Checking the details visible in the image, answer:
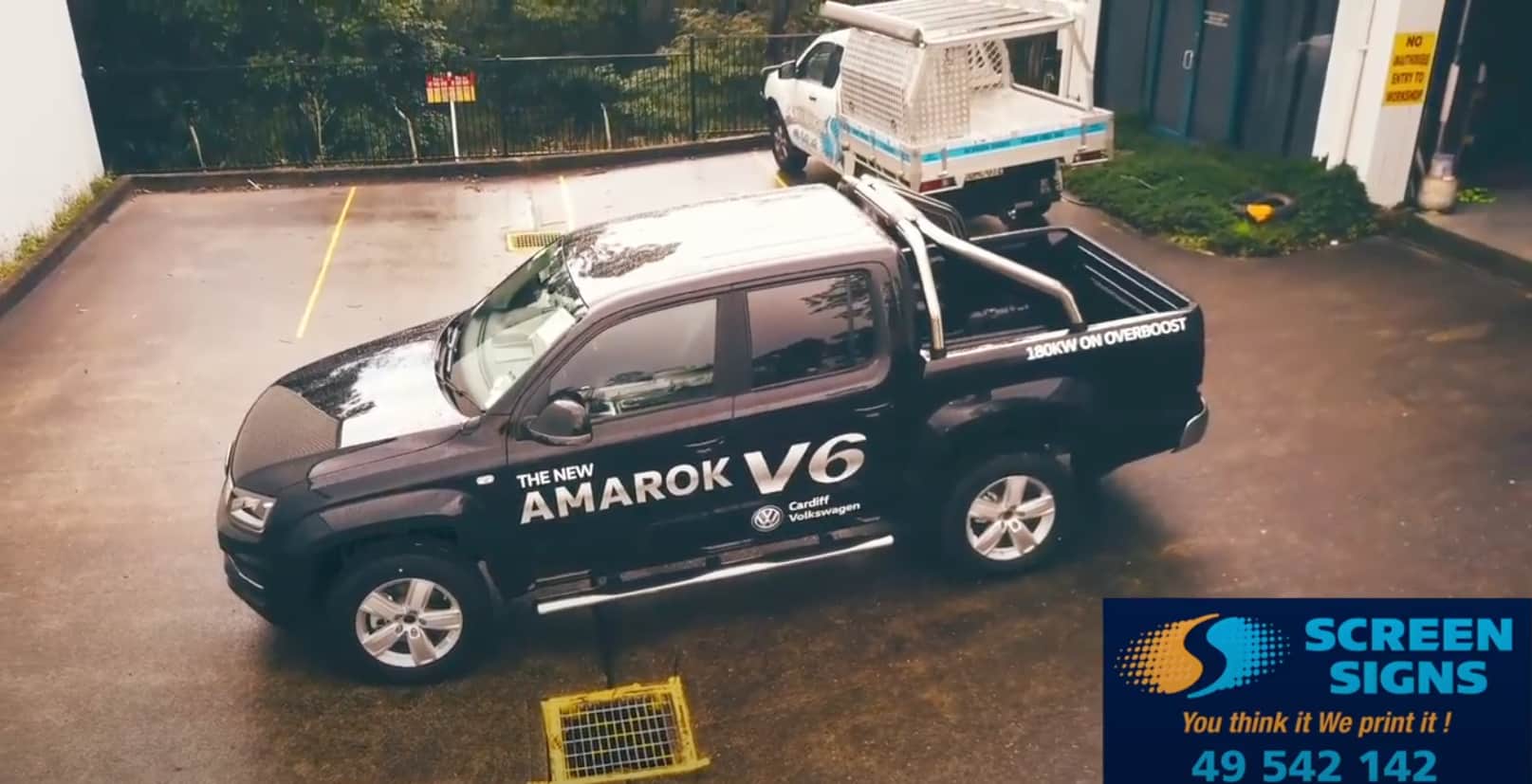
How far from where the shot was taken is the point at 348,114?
17.5m

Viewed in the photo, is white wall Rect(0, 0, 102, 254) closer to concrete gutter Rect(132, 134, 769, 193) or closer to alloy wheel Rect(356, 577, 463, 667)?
concrete gutter Rect(132, 134, 769, 193)

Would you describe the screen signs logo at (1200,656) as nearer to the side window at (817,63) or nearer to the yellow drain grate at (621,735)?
the yellow drain grate at (621,735)

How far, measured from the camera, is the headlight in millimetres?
5619

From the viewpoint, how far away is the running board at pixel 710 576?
19.3 feet

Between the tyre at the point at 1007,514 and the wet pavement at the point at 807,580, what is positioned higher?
the tyre at the point at 1007,514

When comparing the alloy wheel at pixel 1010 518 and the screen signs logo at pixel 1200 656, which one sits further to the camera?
the alloy wheel at pixel 1010 518

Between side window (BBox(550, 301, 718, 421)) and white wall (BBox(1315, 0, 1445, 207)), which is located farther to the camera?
white wall (BBox(1315, 0, 1445, 207))

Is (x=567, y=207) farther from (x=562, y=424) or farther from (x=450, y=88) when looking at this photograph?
(x=562, y=424)

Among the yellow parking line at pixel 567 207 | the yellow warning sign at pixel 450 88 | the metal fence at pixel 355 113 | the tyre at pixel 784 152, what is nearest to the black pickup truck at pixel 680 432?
the yellow parking line at pixel 567 207

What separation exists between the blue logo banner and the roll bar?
5.67 feet

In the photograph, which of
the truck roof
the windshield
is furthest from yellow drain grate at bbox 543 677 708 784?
the truck roof

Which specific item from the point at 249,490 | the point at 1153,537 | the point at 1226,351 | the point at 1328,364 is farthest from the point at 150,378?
the point at 1328,364

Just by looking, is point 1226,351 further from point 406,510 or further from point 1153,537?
point 406,510

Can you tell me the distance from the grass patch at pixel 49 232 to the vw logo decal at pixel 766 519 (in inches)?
344
